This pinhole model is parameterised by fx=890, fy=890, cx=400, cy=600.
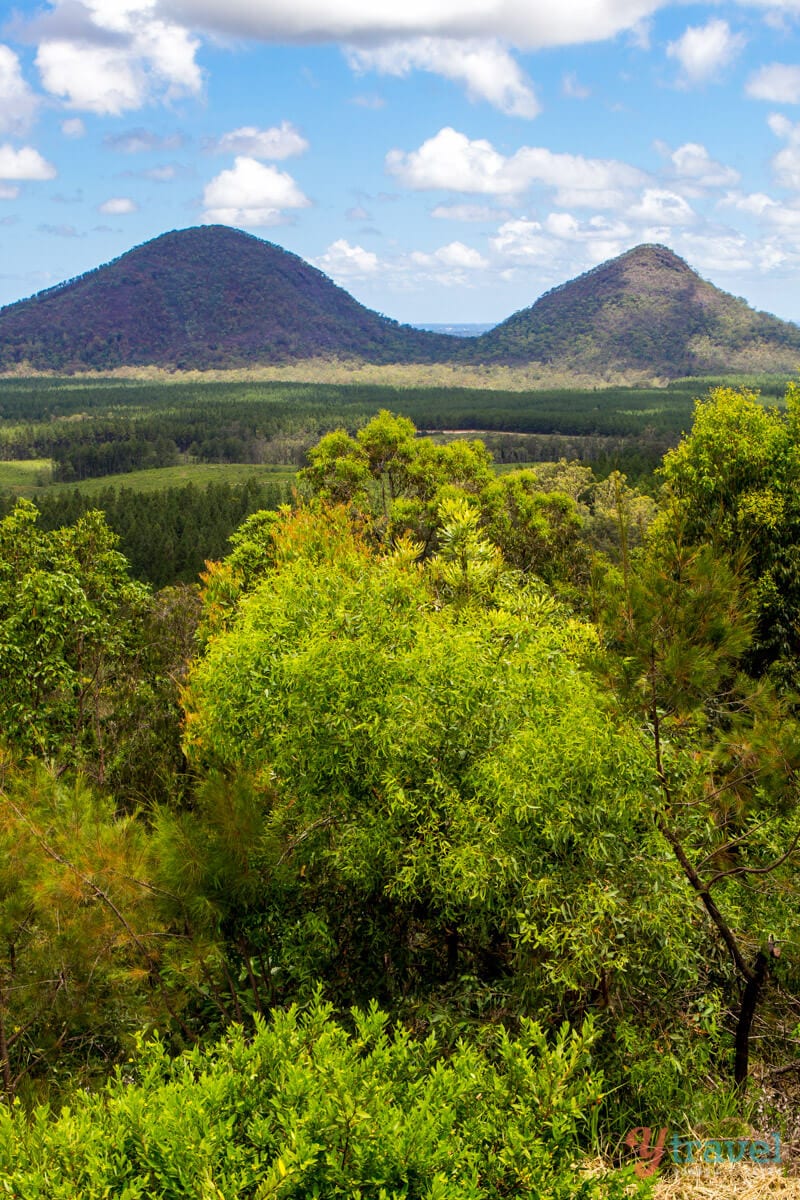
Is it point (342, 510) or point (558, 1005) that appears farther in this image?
point (342, 510)

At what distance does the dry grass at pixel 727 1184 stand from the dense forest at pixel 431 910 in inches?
15.1

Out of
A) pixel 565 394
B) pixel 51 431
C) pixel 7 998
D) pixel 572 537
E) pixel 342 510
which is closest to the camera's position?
pixel 7 998

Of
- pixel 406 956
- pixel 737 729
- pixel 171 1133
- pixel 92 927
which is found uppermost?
pixel 737 729

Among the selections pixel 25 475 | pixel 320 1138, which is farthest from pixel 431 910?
pixel 25 475

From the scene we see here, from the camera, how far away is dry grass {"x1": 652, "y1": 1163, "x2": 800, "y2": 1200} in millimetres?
4848

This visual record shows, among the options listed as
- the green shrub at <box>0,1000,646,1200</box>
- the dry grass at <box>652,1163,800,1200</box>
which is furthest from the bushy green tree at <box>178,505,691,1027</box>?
the green shrub at <box>0,1000,646,1200</box>

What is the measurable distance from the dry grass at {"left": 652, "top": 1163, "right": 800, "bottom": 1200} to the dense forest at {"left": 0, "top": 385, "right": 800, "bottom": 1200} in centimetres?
38

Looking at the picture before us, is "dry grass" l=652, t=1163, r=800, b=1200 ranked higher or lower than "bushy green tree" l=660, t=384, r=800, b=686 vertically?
lower

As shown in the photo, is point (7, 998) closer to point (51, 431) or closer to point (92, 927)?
point (92, 927)

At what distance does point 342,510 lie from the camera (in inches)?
741

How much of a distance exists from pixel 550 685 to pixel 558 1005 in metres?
2.78

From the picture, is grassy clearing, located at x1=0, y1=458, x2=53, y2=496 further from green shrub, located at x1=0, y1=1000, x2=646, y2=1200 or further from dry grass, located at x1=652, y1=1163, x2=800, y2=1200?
dry grass, located at x1=652, y1=1163, x2=800, y2=1200

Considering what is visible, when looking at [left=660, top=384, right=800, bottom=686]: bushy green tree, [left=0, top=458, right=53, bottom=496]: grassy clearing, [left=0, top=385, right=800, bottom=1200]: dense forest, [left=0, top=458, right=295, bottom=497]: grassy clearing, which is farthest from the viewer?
[left=0, top=458, right=295, bottom=497]: grassy clearing

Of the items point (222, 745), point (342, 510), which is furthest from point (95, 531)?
point (222, 745)
